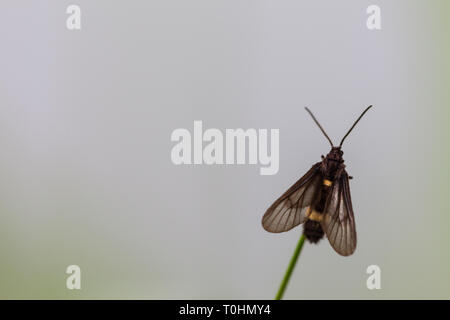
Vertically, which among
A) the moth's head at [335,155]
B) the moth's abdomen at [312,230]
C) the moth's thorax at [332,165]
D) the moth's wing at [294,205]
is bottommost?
the moth's abdomen at [312,230]

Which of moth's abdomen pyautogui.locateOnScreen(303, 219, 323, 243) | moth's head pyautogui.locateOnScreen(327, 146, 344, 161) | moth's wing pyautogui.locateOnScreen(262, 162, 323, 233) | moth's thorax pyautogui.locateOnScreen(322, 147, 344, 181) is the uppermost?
moth's head pyautogui.locateOnScreen(327, 146, 344, 161)

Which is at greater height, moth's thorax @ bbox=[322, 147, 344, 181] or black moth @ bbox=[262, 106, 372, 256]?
moth's thorax @ bbox=[322, 147, 344, 181]

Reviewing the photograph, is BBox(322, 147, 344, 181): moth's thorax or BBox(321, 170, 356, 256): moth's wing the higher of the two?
BBox(322, 147, 344, 181): moth's thorax

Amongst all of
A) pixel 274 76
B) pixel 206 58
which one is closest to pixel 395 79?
pixel 274 76

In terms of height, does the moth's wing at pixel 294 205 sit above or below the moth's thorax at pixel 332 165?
below
